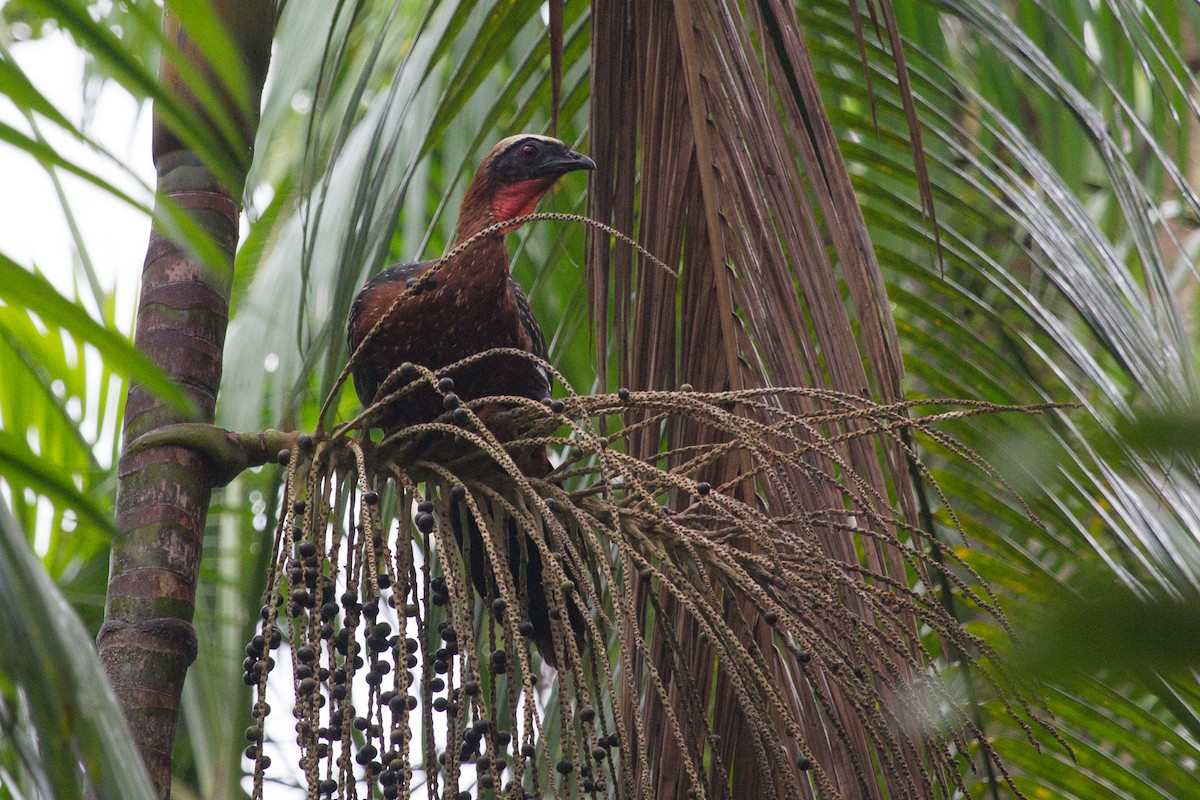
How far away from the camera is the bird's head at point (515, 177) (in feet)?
8.44

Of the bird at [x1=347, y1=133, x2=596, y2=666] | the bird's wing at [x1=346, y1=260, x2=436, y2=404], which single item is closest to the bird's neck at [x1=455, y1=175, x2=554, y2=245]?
the bird at [x1=347, y1=133, x2=596, y2=666]

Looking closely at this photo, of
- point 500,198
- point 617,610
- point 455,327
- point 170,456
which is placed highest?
point 500,198

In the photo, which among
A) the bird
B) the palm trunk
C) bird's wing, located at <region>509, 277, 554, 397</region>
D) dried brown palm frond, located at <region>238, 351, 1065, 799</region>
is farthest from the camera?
bird's wing, located at <region>509, 277, 554, 397</region>

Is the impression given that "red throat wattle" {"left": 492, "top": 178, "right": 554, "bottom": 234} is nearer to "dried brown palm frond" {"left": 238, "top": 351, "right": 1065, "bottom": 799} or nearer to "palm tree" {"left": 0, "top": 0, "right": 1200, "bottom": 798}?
"palm tree" {"left": 0, "top": 0, "right": 1200, "bottom": 798}

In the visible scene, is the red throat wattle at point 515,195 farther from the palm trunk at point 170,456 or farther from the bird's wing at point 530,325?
the palm trunk at point 170,456

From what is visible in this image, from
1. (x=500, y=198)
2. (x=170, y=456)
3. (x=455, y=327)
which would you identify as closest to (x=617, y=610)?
(x=170, y=456)

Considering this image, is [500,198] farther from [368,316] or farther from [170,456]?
[170,456]

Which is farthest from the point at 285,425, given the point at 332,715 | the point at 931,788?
the point at 931,788

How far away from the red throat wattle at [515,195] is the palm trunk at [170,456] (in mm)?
959

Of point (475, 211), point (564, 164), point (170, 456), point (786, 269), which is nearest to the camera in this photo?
point (170, 456)

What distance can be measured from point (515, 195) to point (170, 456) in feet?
4.13

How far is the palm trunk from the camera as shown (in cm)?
140

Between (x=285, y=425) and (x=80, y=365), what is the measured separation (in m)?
1.54

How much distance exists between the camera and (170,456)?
1495 millimetres
